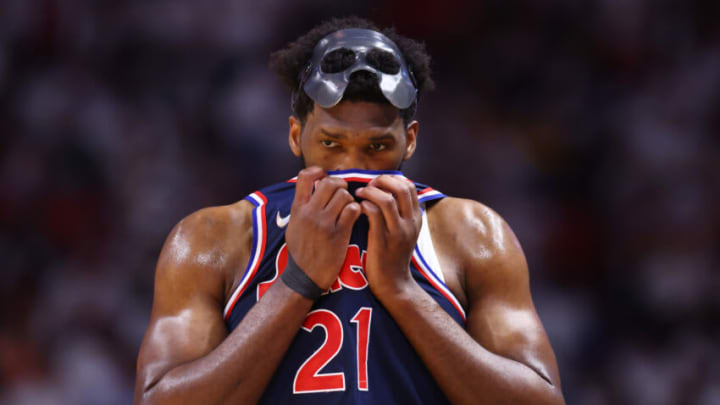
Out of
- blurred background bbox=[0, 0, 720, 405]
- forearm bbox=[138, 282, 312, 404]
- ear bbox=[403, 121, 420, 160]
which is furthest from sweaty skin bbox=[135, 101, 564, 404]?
blurred background bbox=[0, 0, 720, 405]

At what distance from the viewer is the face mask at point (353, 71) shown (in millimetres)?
1993

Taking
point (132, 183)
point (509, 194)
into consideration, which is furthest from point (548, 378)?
point (132, 183)

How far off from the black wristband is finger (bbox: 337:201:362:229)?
0.50 feet

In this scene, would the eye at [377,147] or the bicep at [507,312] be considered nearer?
the bicep at [507,312]

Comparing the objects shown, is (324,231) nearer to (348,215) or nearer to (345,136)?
(348,215)

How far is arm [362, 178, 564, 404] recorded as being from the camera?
5.65ft

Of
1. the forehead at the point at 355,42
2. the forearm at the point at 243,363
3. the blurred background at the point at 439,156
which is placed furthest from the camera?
the blurred background at the point at 439,156

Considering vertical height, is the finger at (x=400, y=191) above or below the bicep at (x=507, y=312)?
above

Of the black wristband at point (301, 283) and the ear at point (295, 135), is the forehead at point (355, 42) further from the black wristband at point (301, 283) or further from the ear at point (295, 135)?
the black wristband at point (301, 283)

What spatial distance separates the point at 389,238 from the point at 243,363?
465 mm

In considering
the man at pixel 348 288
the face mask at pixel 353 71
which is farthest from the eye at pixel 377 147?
the face mask at pixel 353 71

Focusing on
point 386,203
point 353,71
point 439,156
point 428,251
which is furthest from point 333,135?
point 439,156

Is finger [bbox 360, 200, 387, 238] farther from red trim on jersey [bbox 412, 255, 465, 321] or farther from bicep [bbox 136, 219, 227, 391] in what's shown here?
bicep [bbox 136, 219, 227, 391]

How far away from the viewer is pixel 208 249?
6.39 ft
